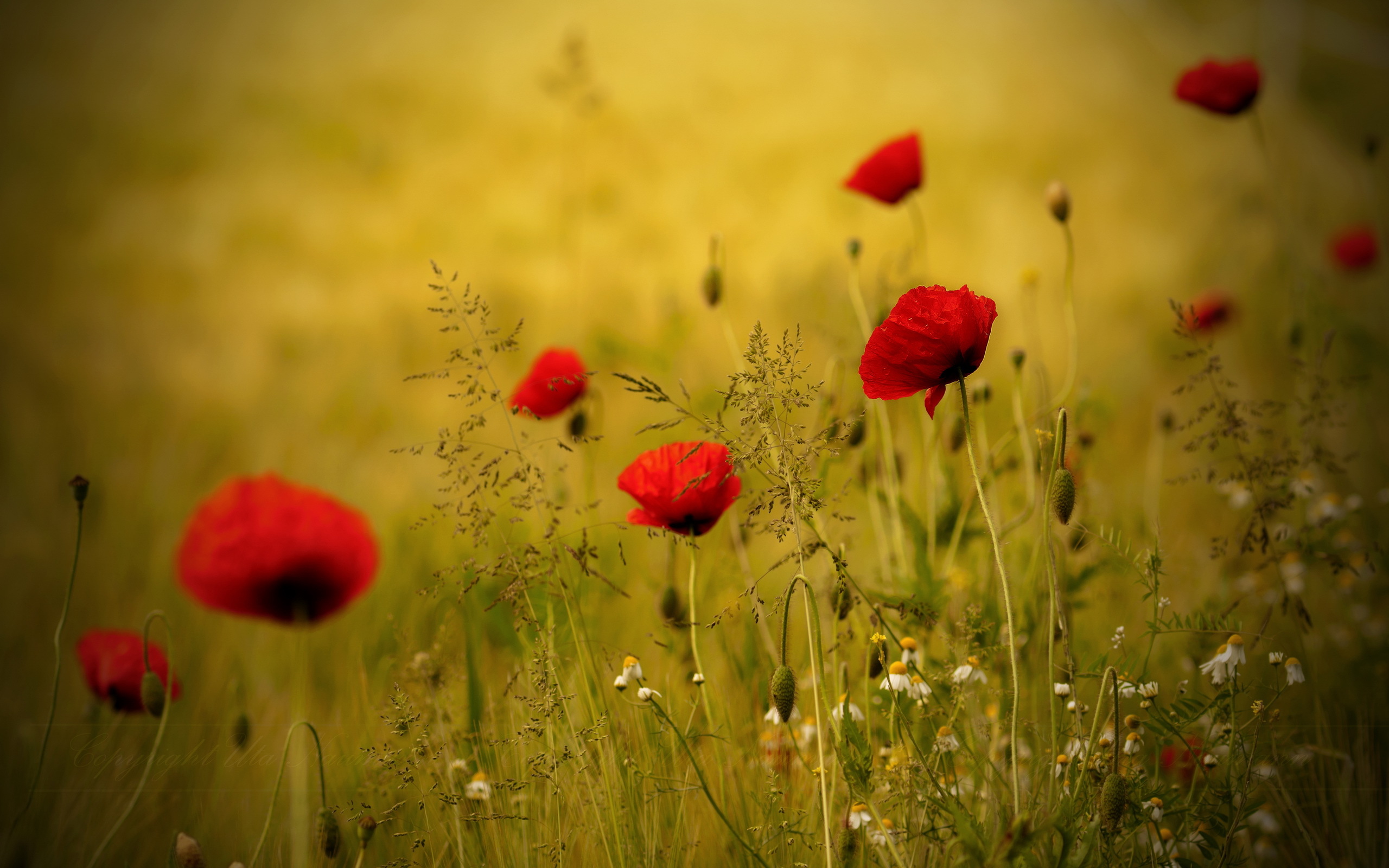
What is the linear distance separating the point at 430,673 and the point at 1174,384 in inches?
70.2

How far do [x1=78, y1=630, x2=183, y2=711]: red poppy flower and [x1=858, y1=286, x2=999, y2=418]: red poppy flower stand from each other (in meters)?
0.76

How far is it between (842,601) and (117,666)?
2.44 feet

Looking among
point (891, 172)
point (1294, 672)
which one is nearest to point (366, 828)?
point (1294, 672)

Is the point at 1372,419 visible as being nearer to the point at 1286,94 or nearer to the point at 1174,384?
the point at 1174,384

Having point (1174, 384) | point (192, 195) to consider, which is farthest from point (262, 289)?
point (1174, 384)

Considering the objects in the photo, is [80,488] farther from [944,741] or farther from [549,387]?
[944,741]

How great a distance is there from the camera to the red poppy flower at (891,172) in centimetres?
106

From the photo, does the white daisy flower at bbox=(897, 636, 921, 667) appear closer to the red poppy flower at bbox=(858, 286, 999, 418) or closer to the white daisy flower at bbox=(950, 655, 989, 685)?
the white daisy flower at bbox=(950, 655, 989, 685)

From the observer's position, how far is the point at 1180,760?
85 centimetres

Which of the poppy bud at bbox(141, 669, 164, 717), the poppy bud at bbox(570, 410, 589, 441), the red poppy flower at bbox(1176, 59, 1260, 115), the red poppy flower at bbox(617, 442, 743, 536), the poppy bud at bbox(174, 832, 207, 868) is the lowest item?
the poppy bud at bbox(174, 832, 207, 868)

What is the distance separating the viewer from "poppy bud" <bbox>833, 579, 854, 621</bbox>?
68 centimetres

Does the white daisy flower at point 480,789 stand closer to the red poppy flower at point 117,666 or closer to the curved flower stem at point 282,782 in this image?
the curved flower stem at point 282,782

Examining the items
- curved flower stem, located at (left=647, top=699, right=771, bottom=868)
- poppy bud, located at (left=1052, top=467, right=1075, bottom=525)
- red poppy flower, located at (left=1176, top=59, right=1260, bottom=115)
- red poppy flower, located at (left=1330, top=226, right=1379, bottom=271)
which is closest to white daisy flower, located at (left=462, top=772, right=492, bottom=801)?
curved flower stem, located at (left=647, top=699, right=771, bottom=868)

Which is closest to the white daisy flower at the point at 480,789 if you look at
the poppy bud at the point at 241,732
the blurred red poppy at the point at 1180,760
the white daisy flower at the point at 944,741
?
the poppy bud at the point at 241,732
